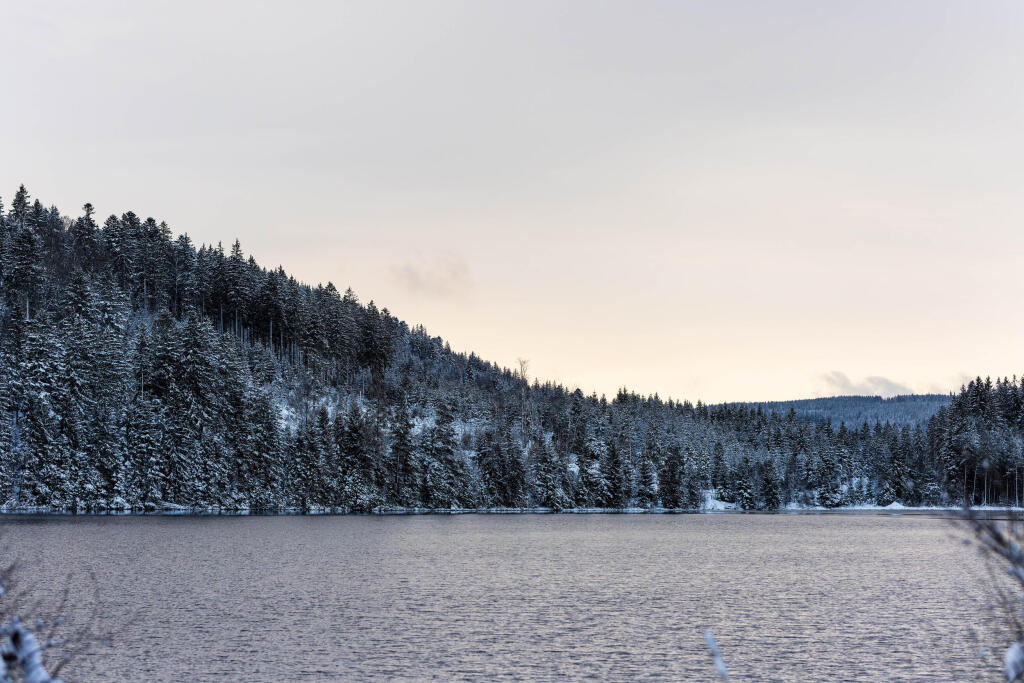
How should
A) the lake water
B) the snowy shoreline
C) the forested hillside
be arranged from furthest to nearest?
the forested hillside → the snowy shoreline → the lake water

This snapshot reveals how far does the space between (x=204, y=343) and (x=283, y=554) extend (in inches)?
2599

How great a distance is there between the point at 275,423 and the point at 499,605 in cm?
8774

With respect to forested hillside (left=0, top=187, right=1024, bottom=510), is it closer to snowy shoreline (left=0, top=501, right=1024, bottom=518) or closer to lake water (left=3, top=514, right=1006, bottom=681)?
snowy shoreline (left=0, top=501, right=1024, bottom=518)

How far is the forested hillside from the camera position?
11525cm

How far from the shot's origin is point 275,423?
128375mm

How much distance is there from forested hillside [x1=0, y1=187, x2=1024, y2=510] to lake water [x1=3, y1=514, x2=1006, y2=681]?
25368mm

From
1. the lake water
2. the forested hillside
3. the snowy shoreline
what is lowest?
the snowy shoreline

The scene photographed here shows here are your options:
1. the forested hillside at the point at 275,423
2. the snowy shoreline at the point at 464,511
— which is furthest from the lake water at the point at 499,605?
the forested hillside at the point at 275,423

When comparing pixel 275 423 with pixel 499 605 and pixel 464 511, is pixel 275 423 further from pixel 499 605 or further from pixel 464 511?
pixel 499 605

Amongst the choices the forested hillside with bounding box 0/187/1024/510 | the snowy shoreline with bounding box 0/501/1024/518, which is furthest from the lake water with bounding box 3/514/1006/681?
the forested hillside with bounding box 0/187/1024/510

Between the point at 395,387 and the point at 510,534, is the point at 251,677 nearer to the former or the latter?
the point at 510,534

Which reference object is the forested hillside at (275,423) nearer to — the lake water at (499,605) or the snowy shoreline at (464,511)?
the snowy shoreline at (464,511)

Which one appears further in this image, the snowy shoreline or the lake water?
the snowy shoreline

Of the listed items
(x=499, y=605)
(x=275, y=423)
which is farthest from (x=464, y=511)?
(x=499, y=605)
